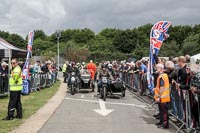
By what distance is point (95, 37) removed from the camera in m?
110

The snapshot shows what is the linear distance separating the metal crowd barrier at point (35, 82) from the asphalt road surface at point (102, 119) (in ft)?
12.1

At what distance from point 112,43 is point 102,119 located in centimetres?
8586

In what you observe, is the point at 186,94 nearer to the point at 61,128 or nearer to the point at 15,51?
the point at 61,128

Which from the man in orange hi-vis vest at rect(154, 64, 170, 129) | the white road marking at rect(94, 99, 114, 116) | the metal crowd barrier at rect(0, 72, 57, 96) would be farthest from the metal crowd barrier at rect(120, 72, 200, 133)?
the metal crowd barrier at rect(0, 72, 57, 96)

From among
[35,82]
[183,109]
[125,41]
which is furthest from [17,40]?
[183,109]

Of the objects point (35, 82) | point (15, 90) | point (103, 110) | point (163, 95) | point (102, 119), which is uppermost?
point (35, 82)

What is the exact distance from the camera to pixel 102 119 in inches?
420

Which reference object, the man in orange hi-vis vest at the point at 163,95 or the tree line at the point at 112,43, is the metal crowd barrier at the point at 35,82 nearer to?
the man in orange hi-vis vest at the point at 163,95

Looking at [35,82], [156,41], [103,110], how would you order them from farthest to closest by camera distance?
[35,82]
[156,41]
[103,110]

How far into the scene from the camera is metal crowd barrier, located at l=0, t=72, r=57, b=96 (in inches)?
634

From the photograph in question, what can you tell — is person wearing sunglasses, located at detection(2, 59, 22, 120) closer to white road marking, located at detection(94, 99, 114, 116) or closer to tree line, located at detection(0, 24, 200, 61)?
white road marking, located at detection(94, 99, 114, 116)

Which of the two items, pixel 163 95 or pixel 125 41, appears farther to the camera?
pixel 125 41

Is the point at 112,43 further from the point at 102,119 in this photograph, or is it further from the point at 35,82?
the point at 102,119

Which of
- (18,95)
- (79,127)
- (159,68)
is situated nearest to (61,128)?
(79,127)
